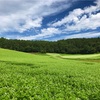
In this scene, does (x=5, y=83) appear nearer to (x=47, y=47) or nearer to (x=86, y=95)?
(x=86, y=95)

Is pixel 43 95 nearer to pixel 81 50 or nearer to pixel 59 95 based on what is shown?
pixel 59 95

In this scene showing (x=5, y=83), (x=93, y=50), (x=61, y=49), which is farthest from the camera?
(x=61, y=49)

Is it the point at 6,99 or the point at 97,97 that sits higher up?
the point at 6,99

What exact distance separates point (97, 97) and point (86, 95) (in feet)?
2.62

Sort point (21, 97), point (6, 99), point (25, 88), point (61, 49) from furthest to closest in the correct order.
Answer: point (61, 49) → point (25, 88) → point (21, 97) → point (6, 99)

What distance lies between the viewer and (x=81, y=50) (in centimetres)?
15362

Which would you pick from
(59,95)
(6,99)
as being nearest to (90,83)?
(59,95)

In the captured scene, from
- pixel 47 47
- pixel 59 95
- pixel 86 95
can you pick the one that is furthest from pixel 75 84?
pixel 47 47

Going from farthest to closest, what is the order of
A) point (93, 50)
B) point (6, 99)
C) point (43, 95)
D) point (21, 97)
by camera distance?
point (93, 50)
point (43, 95)
point (21, 97)
point (6, 99)

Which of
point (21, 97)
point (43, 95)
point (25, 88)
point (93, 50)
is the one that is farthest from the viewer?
point (93, 50)

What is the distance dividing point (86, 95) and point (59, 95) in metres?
2.31

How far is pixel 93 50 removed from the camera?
5807 inches

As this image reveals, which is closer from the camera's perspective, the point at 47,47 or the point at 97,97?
the point at 97,97

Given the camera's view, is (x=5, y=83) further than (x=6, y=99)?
Yes
